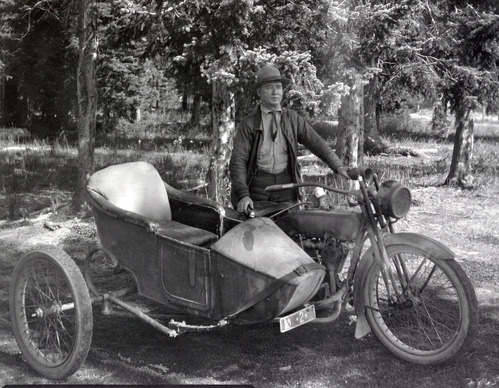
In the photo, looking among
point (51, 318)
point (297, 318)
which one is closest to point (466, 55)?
point (297, 318)

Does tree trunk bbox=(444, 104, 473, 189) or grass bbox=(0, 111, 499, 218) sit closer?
tree trunk bbox=(444, 104, 473, 189)

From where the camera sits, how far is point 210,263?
397cm

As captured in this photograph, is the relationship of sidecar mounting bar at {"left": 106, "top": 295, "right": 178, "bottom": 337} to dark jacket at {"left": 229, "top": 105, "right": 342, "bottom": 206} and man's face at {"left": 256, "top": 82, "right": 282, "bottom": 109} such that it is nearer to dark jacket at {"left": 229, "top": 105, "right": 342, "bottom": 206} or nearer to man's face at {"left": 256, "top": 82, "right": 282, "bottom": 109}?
dark jacket at {"left": 229, "top": 105, "right": 342, "bottom": 206}

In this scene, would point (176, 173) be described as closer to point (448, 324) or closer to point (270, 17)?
point (270, 17)

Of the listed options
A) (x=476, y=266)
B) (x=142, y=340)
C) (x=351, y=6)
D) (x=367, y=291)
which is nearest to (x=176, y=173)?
(x=351, y=6)

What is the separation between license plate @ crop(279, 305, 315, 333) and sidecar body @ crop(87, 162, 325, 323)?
63 mm

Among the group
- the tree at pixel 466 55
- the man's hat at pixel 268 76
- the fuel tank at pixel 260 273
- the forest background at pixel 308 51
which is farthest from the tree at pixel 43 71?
the fuel tank at pixel 260 273

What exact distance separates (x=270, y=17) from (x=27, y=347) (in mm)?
5581

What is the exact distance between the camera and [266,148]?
16.6 ft

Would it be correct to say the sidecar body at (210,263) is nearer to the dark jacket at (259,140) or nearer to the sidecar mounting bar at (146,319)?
the sidecar mounting bar at (146,319)


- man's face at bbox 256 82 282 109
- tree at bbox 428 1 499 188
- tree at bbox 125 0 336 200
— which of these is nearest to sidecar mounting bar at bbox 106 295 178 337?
man's face at bbox 256 82 282 109

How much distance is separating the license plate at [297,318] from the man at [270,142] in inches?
51.1

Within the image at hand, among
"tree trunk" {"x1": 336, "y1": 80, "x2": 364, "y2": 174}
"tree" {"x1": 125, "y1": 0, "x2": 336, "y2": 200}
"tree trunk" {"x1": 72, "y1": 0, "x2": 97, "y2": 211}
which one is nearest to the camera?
"tree" {"x1": 125, "y1": 0, "x2": 336, "y2": 200}

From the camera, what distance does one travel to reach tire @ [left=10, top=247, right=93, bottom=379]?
4035mm
